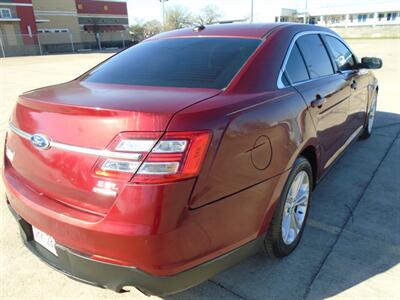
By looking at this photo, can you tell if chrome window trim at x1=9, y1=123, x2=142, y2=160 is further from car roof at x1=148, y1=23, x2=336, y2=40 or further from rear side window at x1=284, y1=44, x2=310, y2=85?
car roof at x1=148, y1=23, x2=336, y2=40

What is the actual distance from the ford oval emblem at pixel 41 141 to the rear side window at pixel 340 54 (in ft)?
9.77

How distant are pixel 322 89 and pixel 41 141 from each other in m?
2.23

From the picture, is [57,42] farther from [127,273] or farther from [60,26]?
[127,273]

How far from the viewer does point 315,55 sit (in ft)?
11.0

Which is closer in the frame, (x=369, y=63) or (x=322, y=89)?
(x=322, y=89)

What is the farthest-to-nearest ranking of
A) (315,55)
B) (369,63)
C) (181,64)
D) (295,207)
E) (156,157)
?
1. (369,63)
2. (315,55)
3. (295,207)
4. (181,64)
5. (156,157)

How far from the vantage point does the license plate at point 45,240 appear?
2.02m

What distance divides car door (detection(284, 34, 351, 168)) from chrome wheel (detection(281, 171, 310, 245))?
16.1 inches

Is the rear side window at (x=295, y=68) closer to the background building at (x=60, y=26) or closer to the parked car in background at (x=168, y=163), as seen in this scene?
the parked car in background at (x=168, y=163)

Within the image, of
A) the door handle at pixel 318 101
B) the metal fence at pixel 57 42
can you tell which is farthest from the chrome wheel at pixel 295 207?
the metal fence at pixel 57 42

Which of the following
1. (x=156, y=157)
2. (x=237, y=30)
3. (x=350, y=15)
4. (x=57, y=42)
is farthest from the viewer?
(x=350, y=15)

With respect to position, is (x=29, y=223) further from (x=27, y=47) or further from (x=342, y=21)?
(x=342, y=21)

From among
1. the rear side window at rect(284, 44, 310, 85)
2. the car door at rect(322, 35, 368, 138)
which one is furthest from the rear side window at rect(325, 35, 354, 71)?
the rear side window at rect(284, 44, 310, 85)

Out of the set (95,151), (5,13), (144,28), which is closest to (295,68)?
(95,151)
